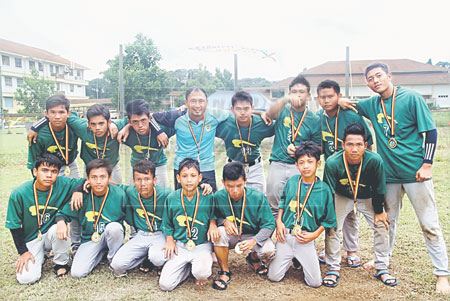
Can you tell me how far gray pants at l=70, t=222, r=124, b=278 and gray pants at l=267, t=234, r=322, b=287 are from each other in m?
1.71

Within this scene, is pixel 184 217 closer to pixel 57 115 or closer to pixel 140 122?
pixel 140 122

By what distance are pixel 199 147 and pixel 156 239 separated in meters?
1.14

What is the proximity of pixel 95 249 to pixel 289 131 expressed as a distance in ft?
8.32

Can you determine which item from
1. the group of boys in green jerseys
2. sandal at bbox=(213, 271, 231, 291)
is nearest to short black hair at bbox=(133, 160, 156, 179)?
the group of boys in green jerseys

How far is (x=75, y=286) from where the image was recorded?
353 cm

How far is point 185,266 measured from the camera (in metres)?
3.67

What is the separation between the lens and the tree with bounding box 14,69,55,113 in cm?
547

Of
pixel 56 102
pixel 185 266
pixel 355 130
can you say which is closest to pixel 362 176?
pixel 355 130

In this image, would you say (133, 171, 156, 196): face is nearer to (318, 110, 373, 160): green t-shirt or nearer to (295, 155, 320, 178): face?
(295, 155, 320, 178): face

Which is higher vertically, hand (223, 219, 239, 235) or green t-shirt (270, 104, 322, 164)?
green t-shirt (270, 104, 322, 164)

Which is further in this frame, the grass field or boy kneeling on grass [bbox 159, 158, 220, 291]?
boy kneeling on grass [bbox 159, 158, 220, 291]

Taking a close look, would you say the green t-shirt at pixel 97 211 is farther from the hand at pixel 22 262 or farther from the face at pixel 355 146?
the face at pixel 355 146

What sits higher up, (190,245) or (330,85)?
(330,85)

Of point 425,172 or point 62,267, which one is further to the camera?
point 62,267
